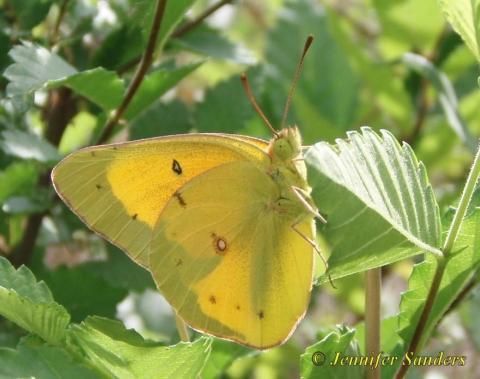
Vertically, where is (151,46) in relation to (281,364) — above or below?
above

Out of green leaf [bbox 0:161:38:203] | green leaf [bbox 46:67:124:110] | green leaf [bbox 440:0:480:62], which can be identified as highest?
green leaf [bbox 440:0:480:62]

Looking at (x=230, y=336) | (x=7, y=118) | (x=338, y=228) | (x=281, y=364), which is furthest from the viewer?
(x=281, y=364)

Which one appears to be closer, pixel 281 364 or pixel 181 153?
pixel 181 153

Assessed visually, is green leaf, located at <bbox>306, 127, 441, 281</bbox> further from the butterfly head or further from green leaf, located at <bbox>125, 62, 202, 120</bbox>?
green leaf, located at <bbox>125, 62, 202, 120</bbox>

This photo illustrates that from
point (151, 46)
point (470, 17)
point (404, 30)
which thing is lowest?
point (404, 30)

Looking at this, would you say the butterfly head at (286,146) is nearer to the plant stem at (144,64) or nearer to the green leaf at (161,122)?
the plant stem at (144,64)

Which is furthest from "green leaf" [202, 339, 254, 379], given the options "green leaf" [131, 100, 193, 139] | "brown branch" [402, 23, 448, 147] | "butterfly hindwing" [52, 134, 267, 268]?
"brown branch" [402, 23, 448, 147]

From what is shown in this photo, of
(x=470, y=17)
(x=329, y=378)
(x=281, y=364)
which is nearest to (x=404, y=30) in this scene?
Result: (x=281, y=364)

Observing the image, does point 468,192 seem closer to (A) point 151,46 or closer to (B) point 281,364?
(A) point 151,46
